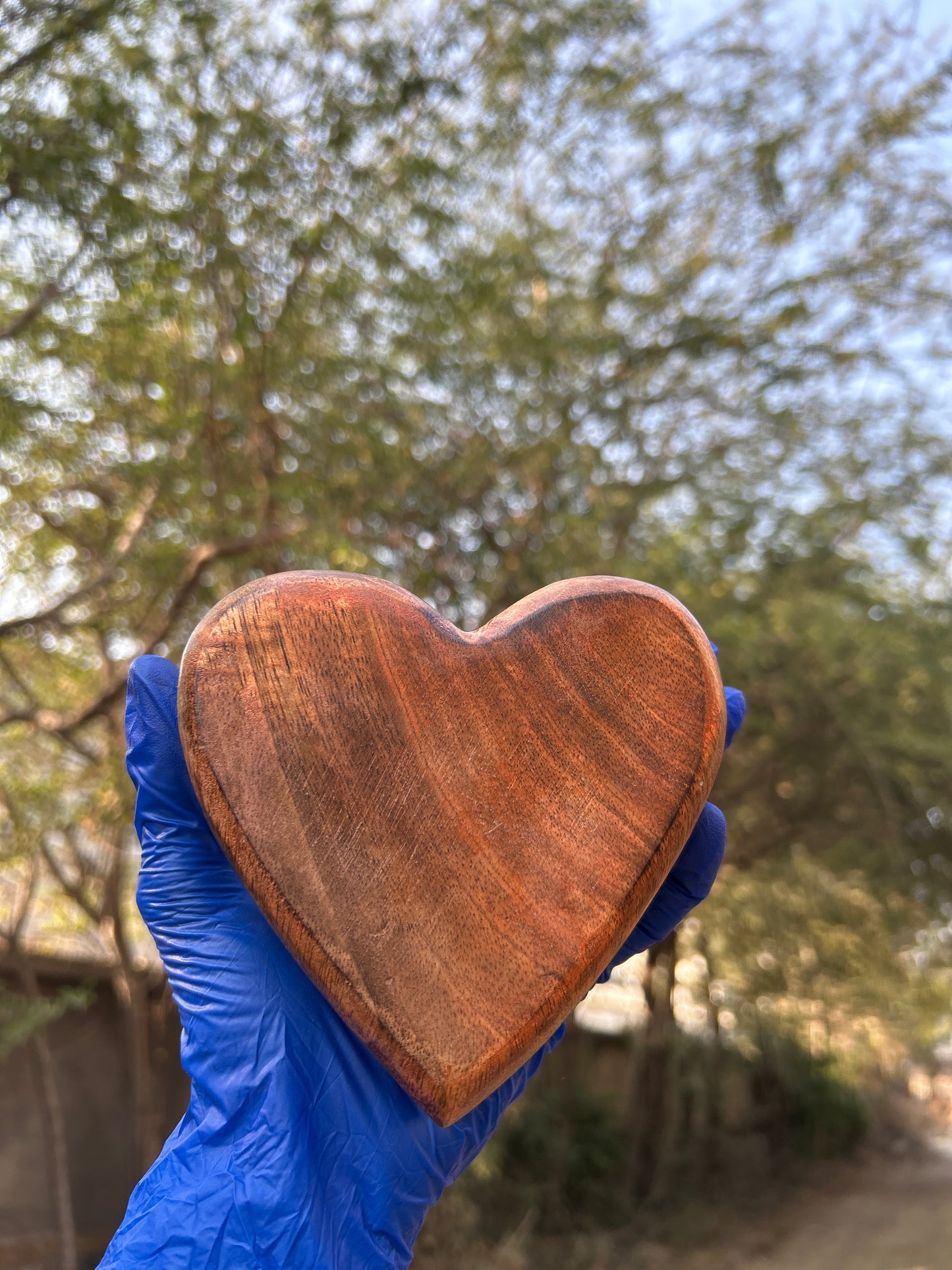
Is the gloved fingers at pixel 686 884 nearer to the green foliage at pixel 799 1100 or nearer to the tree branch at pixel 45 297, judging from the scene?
the tree branch at pixel 45 297

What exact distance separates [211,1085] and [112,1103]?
657cm

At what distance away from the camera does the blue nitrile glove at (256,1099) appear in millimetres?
1344

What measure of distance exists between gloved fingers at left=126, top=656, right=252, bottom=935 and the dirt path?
8.38 meters

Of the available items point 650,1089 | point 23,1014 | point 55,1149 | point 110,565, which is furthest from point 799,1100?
point 110,565

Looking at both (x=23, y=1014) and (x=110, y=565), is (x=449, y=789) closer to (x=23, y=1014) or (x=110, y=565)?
(x=110, y=565)

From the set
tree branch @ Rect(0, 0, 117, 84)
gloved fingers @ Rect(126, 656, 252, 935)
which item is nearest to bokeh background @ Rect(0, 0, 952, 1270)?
tree branch @ Rect(0, 0, 117, 84)

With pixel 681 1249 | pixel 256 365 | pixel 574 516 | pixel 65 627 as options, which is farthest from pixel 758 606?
pixel 681 1249

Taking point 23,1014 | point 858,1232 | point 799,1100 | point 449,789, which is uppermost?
point 449,789

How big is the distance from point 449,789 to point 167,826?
1.75 ft

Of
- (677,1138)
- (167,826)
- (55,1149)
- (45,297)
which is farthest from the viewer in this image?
(677,1138)

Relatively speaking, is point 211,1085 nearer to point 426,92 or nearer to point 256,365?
point 256,365

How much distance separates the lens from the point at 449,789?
1366 millimetres

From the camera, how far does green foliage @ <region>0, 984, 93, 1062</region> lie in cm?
468

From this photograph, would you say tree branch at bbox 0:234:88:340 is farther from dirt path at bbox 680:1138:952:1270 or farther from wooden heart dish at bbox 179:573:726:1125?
dirt path at bbox 680:1138:952:1270
